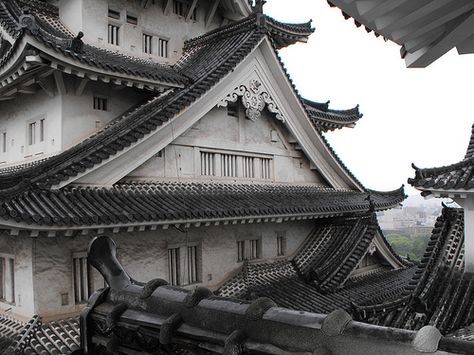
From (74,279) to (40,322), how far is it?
1.02m

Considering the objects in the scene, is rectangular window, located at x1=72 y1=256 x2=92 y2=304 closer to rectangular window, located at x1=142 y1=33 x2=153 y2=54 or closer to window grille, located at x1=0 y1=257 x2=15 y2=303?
window grille, located at x1=0 y1=257 x2=15 y2=303

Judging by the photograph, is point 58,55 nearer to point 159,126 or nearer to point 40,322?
point 159,126

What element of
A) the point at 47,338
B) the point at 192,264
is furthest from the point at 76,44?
the point at 47,338

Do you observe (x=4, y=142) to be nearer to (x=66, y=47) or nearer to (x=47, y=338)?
(x=66, y=47)

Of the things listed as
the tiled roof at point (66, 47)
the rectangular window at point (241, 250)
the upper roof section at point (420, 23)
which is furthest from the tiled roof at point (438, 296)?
the tiled roof at point (66, 47)

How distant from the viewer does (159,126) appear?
10117mm

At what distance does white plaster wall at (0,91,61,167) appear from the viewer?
36.7ft

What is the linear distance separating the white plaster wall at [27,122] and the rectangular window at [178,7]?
538 centimetres

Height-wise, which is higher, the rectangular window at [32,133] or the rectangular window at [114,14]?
the rectangular window at [114,14]

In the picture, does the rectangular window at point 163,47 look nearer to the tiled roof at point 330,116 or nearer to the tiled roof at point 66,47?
the tiled roof at point 66,47

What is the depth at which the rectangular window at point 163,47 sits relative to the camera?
14152 millimetres

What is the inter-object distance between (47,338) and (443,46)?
7.60 metres

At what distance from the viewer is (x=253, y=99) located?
498 inches

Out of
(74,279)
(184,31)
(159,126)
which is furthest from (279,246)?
(184,31)
